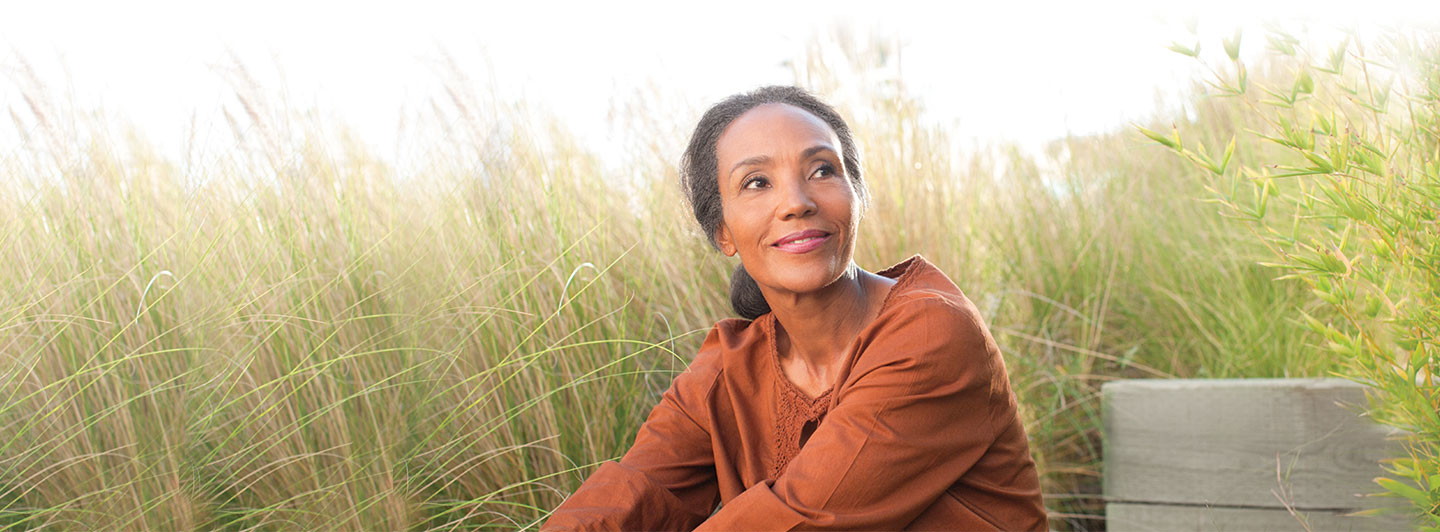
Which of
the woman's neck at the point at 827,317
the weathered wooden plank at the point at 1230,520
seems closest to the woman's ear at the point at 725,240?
the woman's neck at the point at 827,317

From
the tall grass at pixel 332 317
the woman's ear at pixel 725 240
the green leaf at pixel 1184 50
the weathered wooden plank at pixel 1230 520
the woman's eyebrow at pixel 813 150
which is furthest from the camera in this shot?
the weathered wooden plank at pixel 1230 520

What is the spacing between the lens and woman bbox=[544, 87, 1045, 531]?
1616mm

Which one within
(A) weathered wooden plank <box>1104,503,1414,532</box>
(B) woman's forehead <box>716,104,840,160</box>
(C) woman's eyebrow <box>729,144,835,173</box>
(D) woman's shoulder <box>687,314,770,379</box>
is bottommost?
(A) weathered wooden plank <box>1104,503,1414,532</box>

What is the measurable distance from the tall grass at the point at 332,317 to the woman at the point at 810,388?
0.94 feet

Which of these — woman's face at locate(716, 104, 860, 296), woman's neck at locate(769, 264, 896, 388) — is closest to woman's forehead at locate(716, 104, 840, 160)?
woman's face at locate(716, 104, 860, 296)

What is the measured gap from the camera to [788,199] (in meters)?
1.79

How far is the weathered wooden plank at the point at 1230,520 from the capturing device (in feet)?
9.56

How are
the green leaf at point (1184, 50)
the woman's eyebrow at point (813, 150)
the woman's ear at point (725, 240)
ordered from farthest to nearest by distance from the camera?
the woman's ear at point (725, 240)
the woman's eyebrow at point (813, 150)
the green leaf at point (1184, 50)

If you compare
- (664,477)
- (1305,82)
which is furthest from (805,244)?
(1305,82)

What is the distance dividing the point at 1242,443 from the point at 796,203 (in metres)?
1.97

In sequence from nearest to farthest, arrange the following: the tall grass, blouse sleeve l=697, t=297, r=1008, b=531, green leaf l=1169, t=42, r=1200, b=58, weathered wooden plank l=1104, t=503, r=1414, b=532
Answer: blouse sleeve l=697, t=297, r=1008, b=531 → green leaf l=1169, t=42, r=1200, b=58 → the tall grass → weathered wooden plank l=1104, t=503, r=1414, b=532

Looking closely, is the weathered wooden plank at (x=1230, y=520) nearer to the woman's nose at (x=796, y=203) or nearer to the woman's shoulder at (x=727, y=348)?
the woman's shoulder at (x=727, y=348)

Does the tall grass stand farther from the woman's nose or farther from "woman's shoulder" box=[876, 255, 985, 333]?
"woman's shoulder" box=[876, 255, 985, 333]

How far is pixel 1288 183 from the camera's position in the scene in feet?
12.5
